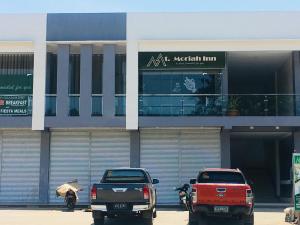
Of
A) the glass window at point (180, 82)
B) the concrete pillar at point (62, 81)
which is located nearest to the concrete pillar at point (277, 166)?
the glass window at point (180, 82)

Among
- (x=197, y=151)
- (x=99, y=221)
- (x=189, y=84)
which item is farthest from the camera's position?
(x=189, y=84)

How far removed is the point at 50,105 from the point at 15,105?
4.94 feet

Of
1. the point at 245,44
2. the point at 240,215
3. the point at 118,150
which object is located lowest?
the point at 240,215

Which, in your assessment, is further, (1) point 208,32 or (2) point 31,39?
(2) point 31,39

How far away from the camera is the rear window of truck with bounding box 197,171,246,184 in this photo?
619 inches

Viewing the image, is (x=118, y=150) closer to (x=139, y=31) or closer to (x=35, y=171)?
(x=35, y=171)

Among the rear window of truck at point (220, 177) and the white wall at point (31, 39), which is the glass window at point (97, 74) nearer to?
the white wall at point (31, 39)

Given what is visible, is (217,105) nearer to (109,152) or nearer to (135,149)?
(135,149)

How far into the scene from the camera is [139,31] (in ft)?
76.6

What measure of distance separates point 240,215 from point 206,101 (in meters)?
8.74

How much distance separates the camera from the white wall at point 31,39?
76.0 feet

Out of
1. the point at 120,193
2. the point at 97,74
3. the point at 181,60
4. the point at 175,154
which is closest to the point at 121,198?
the point at 120,193

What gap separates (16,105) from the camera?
23.2 m

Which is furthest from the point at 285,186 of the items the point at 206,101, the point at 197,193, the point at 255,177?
the point at 197,193
